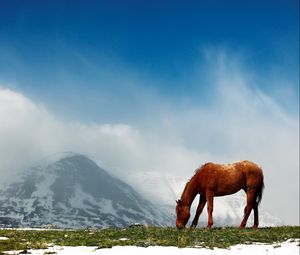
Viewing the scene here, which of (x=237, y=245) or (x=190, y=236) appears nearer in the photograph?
(x=237, y=245)

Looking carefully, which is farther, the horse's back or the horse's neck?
the horse's neck

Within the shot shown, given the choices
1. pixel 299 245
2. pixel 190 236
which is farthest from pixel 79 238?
pixel 299 245

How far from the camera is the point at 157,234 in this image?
99.3ft

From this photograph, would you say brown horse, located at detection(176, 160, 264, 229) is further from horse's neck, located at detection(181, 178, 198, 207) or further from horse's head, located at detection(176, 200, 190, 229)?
horse's neck, located at detection(181, 178, 198, 207)

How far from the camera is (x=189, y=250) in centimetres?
2339

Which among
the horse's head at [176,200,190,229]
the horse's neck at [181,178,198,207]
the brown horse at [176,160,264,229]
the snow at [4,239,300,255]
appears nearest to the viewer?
the snow at [4,239,300,255]

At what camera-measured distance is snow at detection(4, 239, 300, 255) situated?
22.5 meters

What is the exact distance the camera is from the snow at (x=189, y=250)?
22.5 meters

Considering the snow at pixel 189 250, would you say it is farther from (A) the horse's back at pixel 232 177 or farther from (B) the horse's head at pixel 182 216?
(B) the horse's head at pixel 182 216

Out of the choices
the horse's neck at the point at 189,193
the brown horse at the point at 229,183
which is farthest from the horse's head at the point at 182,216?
the horse's neck at the point at 189,193

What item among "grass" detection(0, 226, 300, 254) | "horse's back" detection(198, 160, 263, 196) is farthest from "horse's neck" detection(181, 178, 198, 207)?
"grass" detection(0, 226, 300, 254)

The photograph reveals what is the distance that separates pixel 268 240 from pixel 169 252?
6.04 metres

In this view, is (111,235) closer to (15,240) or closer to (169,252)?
(15,240)

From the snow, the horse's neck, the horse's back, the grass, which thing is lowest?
the snow
